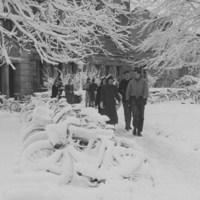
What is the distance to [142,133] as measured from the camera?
12.0 meters

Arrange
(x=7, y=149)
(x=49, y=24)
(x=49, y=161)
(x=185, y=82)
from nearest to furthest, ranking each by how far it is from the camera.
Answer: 1. (x=49, y=161)
2. (x=7, y=149)
3. (x=49, y=24)
4. (x=185, y=82)

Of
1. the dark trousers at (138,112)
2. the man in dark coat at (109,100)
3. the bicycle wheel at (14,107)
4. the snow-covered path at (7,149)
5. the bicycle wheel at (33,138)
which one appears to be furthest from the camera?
the bicycle wheel at (14,107)

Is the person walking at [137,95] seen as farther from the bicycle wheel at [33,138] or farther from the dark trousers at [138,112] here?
the bicycle wheel at [33,138]

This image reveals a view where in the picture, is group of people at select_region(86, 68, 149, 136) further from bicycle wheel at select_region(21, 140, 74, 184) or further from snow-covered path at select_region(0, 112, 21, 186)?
bicycle wheel at select_region(21, 140, 74, 184)

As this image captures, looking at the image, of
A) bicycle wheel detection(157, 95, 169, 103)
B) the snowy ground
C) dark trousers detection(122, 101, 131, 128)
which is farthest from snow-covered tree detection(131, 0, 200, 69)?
bicycle wheel detection(157, 95, 169, 103)

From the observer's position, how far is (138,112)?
11.8 metres

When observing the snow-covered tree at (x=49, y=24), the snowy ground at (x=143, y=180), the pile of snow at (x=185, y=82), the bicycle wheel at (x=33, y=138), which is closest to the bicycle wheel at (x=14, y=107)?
the snow-covered tree at (x=49, y=24)

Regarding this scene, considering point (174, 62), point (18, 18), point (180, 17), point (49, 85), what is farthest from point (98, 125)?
point (49, 85)

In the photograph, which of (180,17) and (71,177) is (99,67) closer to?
(180,17)

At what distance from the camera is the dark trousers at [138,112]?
1163 cm

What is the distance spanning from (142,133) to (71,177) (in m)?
7.54

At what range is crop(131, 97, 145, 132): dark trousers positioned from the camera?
11.6 m

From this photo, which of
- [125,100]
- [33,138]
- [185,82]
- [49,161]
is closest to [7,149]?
[33,138]

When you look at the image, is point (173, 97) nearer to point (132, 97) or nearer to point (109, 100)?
point (132, 97)
